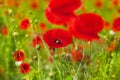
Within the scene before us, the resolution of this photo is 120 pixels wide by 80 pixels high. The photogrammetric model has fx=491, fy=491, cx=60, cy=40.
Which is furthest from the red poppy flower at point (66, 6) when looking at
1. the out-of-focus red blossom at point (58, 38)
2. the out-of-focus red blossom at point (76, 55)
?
the out-of-focus red blossom at point (76, 55)

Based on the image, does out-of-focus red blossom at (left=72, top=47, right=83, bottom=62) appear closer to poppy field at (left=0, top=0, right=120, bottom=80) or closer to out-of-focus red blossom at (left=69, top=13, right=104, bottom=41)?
poppy field at (left=0, top=0, right=120, bottom=80)

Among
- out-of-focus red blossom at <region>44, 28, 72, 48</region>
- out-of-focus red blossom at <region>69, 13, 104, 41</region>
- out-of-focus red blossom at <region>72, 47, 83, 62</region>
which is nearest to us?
out-of-focus red blossom at <region>69, 13, 104, 41</region>

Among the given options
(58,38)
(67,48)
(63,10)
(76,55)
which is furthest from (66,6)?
(67,48)

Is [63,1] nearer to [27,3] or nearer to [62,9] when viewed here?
[62,9]

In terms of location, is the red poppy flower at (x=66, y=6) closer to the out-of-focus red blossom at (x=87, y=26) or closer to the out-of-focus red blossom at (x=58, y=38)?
the out-of-focus red blossom at (x=87, y=26)

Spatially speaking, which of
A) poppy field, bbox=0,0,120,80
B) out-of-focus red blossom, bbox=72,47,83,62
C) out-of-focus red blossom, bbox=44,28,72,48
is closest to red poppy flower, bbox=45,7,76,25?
poppy field, bbox=0,0,120,80

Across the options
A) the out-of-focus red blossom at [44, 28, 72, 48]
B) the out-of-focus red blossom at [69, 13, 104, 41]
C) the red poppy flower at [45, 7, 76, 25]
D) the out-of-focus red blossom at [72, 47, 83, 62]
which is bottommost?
the out-of-focus red blossom at [72, 47, 83, 62]
